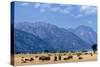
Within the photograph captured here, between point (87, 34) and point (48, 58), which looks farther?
point (87, 34)

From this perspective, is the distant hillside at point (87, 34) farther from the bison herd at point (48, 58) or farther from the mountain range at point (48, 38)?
the bison herd at point (48, 58)

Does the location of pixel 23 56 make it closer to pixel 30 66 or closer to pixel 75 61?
pixel 30 66

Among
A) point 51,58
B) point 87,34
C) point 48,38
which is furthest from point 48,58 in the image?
point 87,34

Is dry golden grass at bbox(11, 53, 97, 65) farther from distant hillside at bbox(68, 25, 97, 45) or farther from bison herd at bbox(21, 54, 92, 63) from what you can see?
distant hillside at bbox(68, 25, 97, 45)

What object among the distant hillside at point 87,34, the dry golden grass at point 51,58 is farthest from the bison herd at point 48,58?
the distant hillside at point 87,34

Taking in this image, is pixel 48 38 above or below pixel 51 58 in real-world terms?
above

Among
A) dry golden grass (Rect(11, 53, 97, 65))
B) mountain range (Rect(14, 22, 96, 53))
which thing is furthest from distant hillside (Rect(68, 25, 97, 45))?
dry golden grass (Rect(11, 53, 97, 65))

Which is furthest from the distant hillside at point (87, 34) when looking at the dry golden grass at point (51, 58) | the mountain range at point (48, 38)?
the dry golden grass at point (51, 58)

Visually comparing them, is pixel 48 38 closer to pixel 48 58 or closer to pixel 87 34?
pixel 48 58

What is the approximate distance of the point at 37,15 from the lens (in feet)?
7.52

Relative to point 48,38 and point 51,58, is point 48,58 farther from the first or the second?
point 48,38

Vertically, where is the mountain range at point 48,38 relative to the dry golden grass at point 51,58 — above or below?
above

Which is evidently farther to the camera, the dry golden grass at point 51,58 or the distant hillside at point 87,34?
the distant hillside at point 87,34

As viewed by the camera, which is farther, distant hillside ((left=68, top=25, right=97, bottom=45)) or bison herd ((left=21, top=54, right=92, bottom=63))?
distant hillside ((left=68, top=25, right=97, bottom=45))
